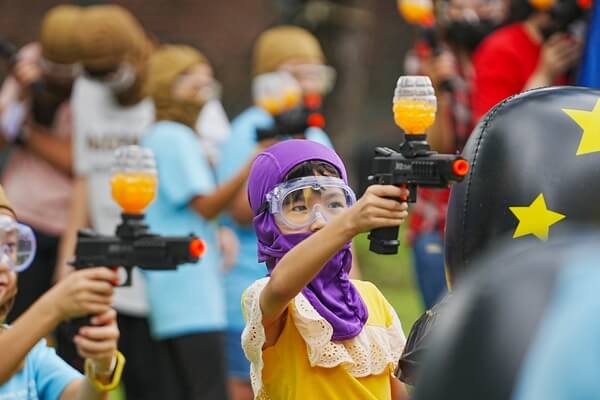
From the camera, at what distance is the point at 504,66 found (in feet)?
23.2

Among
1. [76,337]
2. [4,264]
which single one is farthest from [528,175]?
[4,264]

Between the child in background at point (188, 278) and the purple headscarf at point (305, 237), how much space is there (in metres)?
2.91

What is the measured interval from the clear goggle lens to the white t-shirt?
132 inches

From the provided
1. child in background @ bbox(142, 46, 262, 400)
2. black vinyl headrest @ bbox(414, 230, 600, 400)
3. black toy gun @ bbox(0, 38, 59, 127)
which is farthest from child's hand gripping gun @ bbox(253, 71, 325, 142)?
black vinyl headrest @ bbox(414, 230, 600, 400)

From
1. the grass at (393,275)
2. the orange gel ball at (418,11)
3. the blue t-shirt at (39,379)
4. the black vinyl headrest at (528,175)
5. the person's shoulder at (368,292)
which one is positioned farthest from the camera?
the grass at (393,275)

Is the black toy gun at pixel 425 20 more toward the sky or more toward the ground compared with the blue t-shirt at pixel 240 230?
more toward the sky

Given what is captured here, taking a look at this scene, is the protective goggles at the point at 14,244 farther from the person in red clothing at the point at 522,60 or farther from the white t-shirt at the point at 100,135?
the person in red clothing at the point at 522,60

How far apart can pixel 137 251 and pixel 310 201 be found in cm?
49

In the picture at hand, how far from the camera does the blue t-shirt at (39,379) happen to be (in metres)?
3.75

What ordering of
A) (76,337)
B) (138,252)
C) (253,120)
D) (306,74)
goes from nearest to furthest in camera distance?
1. (76,337)
2. (138,252)
3. (253,120)
4. (306,74)

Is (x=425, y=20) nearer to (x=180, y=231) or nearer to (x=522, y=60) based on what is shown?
(x=522, y=60)

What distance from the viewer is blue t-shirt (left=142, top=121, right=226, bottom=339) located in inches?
264

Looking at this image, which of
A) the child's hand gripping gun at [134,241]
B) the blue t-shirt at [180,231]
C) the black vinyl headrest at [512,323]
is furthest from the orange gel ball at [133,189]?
the blue t-shirt at [180,231]

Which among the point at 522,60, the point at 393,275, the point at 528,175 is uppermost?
the point at 528,175
